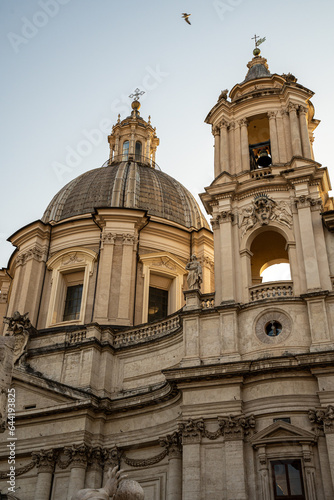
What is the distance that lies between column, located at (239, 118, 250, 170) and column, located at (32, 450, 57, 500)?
42.9 ft

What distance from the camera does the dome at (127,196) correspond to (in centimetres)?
3117

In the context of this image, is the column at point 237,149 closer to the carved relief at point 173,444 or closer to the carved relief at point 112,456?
the carved relief at point 173,444

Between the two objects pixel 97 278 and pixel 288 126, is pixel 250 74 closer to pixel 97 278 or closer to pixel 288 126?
pixel 288 126

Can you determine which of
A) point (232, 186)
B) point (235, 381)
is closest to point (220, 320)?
point (235, 381)

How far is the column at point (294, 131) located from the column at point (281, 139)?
1.38 feet

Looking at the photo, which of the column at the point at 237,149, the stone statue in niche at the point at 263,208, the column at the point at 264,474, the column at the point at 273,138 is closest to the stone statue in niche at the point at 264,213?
the stone statue in niche at the point at 263,208

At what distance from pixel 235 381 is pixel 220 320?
233cm

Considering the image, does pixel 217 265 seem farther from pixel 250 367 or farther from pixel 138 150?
pixel 138 150

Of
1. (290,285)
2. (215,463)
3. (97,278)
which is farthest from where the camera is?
(97,278)

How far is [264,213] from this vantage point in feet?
71.5

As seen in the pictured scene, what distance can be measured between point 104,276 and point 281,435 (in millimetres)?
12355

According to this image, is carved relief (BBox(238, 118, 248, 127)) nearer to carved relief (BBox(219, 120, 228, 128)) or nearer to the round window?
carved relief (BBox(219, 120, 228, 128))

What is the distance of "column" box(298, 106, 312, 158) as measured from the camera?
74.8ft

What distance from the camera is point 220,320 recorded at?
19.8 meters
